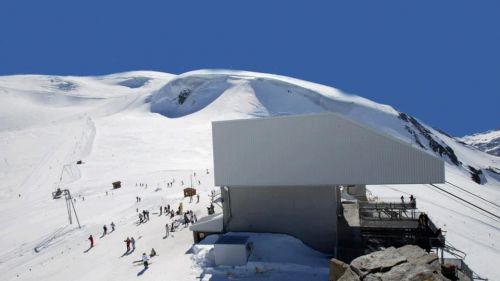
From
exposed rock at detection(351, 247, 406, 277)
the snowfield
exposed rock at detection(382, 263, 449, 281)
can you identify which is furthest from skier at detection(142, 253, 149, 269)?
exposed rock at detection(382, 263, 449, 281)

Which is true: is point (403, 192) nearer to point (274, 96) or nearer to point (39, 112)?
point (274, 96)

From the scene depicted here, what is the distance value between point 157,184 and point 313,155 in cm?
2782

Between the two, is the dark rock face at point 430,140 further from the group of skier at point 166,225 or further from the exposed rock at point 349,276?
the exposed rock at point 349,276

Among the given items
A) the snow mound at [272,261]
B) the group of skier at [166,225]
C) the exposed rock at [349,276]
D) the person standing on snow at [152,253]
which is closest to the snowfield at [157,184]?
the snow mound at [272,261]

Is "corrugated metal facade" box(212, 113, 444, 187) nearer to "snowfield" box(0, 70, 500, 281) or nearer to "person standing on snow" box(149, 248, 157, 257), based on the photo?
"snowfield" box(0, 70, 500, 281)

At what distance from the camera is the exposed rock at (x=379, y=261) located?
12066 mm

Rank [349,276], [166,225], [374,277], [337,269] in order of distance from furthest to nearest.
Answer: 1. [166,225]
2. [337,269]
3. [349,276]
4. [374,277]

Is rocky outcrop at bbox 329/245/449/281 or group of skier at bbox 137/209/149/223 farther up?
rocky outcrop at bbox 329/245/449/281

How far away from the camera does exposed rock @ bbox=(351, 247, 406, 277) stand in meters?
12.1

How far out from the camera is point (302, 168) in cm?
1923

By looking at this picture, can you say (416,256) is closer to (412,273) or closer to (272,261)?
(412,273)

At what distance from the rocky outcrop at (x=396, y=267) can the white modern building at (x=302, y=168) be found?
A: 587cm

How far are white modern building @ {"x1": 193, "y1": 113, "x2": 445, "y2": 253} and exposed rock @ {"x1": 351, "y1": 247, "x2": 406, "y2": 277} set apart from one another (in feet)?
19.1

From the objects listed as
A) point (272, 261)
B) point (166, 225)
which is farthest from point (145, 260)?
point (272, 261)
